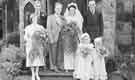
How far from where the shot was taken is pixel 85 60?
284 inches

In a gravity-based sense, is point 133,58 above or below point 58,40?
below

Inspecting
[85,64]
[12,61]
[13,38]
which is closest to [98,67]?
[85,64]

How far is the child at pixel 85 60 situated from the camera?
7125 mm

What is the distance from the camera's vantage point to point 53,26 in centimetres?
850

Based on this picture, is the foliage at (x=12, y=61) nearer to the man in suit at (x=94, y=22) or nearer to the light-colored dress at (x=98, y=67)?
the man in suit at (x=94, y=22)

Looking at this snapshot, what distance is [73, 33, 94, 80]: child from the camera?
281 inches

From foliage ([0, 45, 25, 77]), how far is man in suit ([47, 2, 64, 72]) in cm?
106

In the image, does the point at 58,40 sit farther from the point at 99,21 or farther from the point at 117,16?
the point at 117,16

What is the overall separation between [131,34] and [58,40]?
139 inches

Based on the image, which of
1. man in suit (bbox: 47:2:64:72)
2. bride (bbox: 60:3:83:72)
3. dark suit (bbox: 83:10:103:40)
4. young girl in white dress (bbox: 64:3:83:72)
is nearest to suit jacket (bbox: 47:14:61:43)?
man in suit (bbox: 47:2:64:72)

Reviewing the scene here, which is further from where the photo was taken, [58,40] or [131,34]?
[131,34]

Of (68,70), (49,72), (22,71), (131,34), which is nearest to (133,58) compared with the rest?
(131,34)

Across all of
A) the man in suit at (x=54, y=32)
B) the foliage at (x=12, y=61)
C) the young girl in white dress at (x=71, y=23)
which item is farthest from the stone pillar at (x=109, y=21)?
the foliage at (x=12, y=61)

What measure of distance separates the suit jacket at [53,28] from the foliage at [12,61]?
1301 millimetres
